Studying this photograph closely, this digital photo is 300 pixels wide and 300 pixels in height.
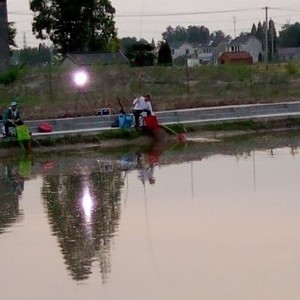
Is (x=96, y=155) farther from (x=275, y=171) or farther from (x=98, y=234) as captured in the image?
(x=98, y=234)

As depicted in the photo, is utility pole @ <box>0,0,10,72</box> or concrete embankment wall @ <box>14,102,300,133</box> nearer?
concrete embankment wall @ <box>14,102,300,133</box>

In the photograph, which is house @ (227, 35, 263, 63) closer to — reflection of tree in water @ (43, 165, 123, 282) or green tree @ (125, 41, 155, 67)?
green tree @ (125, 41, 155, 67)

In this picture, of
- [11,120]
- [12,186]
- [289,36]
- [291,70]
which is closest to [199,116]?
[11,120]

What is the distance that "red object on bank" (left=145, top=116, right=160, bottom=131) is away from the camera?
86.1 ft

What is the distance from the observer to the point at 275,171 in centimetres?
1886

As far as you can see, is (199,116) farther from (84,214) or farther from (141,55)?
(141,55)

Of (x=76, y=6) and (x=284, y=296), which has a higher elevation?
(x=76, y=6)

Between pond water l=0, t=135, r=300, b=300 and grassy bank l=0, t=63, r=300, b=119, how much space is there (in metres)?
12.3

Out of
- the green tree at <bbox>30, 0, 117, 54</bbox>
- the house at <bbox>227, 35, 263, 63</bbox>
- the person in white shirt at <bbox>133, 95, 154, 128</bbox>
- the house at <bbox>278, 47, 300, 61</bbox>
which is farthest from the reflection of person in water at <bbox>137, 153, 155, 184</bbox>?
the house at <bbox>227, 35, 263, 63</bbox>

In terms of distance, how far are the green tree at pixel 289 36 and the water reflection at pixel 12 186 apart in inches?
3205

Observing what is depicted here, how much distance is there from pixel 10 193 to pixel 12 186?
963 mm

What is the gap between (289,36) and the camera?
350ft

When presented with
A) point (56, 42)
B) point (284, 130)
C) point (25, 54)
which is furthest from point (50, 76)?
point (25, 54)

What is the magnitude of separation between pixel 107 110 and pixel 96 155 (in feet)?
16.2
